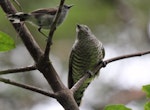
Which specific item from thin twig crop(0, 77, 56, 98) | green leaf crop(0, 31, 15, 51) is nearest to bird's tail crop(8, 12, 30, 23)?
green leaf crop(0, 31, 15, 51)

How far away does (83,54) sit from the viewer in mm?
2814

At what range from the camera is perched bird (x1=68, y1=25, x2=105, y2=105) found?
2680 mm

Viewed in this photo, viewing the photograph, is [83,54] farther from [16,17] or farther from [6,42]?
[6,42]

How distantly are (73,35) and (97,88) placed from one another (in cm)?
74

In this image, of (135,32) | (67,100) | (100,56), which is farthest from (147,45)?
(67,100)

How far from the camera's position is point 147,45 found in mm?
4562

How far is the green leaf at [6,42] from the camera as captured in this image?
4.11 ft

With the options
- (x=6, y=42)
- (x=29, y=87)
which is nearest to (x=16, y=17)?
(x=6, y=42)

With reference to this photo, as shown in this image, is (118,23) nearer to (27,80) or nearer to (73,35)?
(73,35)

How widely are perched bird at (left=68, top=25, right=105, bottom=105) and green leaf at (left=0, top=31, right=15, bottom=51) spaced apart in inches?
55.6

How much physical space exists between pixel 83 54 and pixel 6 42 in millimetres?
1571

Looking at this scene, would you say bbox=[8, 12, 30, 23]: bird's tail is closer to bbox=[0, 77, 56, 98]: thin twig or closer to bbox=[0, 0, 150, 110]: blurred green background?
bbox=[0, 77, 56, 98]: thin twig

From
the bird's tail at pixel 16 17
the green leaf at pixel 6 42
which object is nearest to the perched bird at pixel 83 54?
the bird's tail at pixel 16 17

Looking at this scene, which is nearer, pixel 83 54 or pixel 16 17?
pixel 16 17
